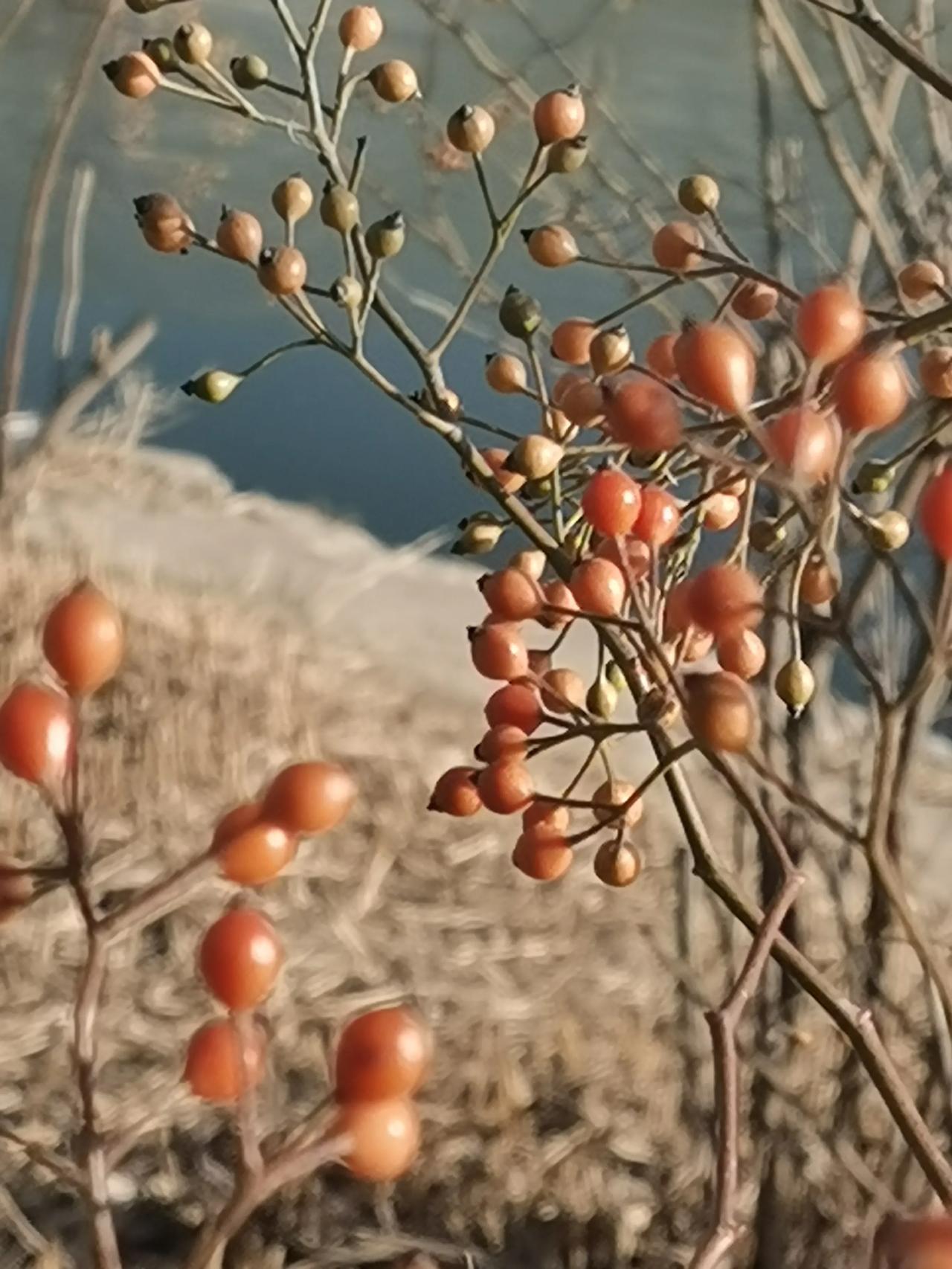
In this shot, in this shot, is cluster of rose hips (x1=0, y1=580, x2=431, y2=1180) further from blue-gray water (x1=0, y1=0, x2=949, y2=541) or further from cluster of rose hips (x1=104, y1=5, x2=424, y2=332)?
blue-gray water (x1=0, y1=0, x2=949, y2=541)

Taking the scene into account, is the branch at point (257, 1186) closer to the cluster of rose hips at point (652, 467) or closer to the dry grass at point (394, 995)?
the cluster of rose hips at point (652, 467)

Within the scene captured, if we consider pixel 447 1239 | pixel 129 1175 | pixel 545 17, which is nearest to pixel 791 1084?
pixel 447 1239

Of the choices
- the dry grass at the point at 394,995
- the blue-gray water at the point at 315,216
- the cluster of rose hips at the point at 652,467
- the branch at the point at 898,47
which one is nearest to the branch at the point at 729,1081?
the cluster of rose hips at the point at 652,467

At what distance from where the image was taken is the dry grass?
1.35 m

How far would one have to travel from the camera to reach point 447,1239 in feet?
4.62

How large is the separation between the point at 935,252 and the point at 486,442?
177cm

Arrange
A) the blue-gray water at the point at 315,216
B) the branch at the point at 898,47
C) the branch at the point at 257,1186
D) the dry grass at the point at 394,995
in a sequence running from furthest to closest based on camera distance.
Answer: the blue-gray water at the point at 315,216
the dry grass at the point at 394,995
the branch at the point at 898,47
the branch at the point at 257,1186

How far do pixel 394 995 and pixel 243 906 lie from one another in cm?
132

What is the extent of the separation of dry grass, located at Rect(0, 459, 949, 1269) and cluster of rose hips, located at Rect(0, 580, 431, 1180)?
695 mm

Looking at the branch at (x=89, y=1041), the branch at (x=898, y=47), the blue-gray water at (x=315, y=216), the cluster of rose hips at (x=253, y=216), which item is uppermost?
the branch at (x=898, y=47)

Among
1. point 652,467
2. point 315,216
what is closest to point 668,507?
point 652,467

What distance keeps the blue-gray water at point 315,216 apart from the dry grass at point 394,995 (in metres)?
0.60

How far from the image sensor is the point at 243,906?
0.37 meters

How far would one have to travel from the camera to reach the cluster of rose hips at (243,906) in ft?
1.07
